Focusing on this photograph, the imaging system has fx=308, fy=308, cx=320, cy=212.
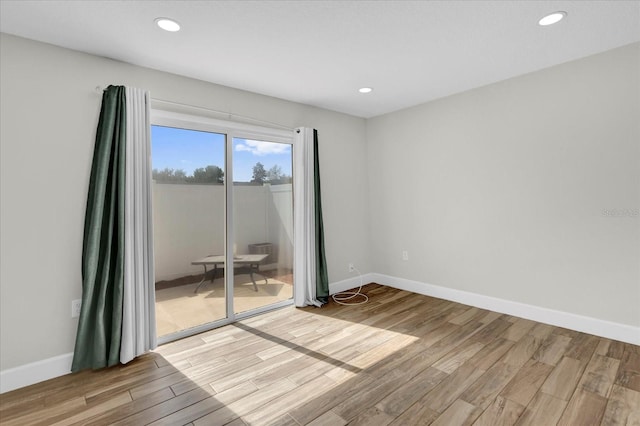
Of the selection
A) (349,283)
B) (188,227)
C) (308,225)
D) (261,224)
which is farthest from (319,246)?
(188,227)

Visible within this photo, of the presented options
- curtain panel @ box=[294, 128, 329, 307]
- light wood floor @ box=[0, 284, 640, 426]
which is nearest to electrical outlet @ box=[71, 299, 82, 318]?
light wood floor @ box=[0, 284, 640, 426]

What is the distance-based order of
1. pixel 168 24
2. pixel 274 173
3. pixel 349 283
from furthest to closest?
pixel 349 283 → pixel 274 173 → pixel 168 24

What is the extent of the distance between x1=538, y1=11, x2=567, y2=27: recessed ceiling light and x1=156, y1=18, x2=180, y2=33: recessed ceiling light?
2.54 meters

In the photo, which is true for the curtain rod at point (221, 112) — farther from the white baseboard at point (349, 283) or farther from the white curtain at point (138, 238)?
the white baseboard at point (349, 283)

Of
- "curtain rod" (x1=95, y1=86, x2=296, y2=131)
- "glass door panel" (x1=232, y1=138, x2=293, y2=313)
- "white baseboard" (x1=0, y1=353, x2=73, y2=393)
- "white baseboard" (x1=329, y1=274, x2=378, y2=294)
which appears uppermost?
"curtain rod" (x1=95, y1=86, x2=296, y2=131)

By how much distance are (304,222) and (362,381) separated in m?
1.95

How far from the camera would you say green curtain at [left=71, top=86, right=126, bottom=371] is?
7.67 ft

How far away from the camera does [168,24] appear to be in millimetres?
2107

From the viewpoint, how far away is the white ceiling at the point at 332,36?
197 centimetres

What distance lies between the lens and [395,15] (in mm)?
2061

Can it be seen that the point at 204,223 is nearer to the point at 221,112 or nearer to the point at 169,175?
the point at 169,175

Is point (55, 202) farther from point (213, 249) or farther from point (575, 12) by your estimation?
point (575, 12)

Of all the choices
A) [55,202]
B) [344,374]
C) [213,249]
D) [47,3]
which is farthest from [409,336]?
[47,3]

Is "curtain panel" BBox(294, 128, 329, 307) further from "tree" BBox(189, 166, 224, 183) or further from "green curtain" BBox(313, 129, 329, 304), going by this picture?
"tree" BBox(189, 166, 224, 183)
